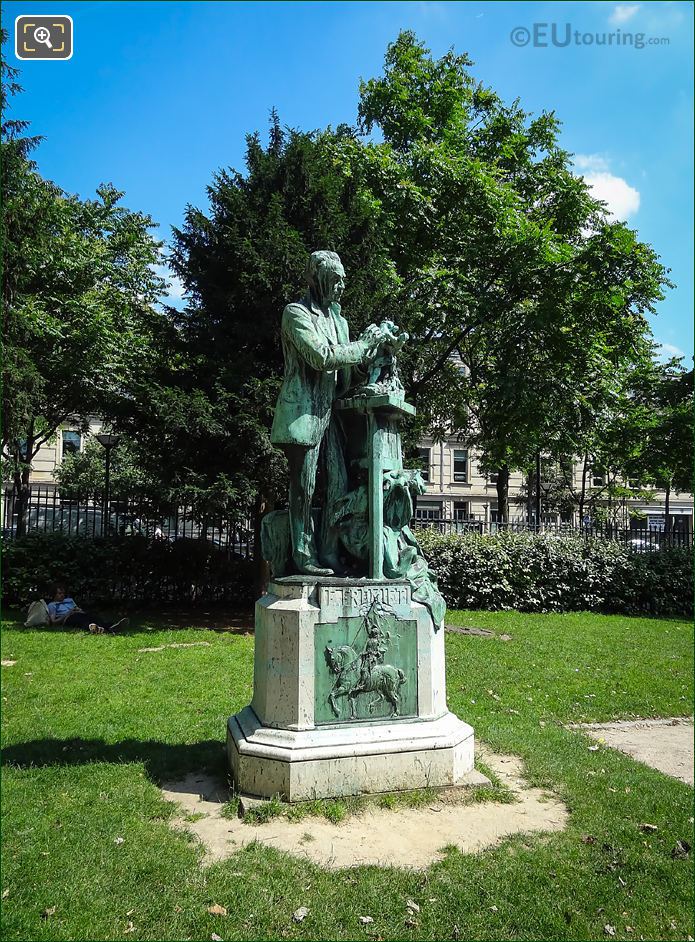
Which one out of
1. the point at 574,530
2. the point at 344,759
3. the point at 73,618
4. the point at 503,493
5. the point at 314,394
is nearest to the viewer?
the point at 344,759

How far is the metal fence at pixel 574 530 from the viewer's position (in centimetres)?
1667

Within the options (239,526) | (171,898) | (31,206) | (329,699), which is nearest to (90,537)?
(239,526)

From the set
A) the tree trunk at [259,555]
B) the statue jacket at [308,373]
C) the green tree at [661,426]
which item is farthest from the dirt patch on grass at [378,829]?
the green tree at [661,426]

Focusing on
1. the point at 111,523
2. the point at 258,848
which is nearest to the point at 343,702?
the point at 258,848

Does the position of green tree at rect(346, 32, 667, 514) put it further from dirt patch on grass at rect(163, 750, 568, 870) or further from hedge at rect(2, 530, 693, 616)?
dirt patch on grass at rect(163, 750, 568, 870)

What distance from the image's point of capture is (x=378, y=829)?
13.9 ft

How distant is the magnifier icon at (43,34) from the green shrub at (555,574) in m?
11.7

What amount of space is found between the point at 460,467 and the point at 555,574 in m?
29.8

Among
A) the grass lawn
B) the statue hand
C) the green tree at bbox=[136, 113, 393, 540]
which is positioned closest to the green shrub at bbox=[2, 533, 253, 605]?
the green tree at bbox=[136, 113, 393, 540]

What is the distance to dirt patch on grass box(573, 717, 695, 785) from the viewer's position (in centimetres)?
588

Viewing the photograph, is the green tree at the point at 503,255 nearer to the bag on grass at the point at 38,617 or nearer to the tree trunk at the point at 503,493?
the tree trunk at the point at 503,493

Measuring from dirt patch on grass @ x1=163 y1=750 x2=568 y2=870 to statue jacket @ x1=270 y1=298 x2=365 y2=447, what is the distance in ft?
8.63

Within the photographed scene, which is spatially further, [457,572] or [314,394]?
[457,572]

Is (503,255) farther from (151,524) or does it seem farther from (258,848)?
(258,848)
